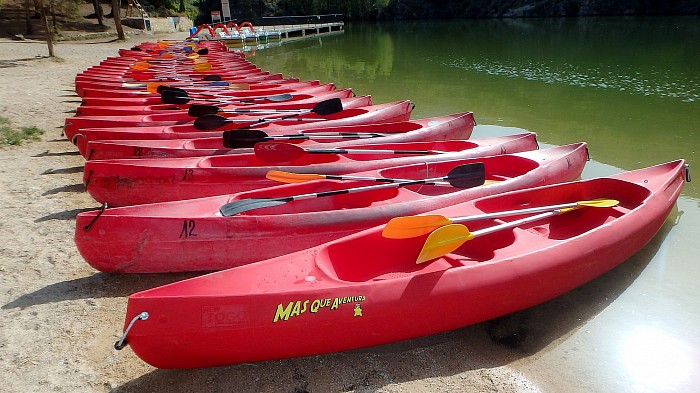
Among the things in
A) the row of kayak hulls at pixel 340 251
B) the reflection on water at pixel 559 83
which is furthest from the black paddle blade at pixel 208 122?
the reflection on water at pixel 559 83

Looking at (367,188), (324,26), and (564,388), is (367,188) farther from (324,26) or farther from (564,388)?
(324,26)

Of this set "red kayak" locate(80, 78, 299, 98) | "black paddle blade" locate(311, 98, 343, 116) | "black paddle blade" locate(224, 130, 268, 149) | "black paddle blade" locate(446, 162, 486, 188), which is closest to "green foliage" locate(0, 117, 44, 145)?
"red kayak" locate(80, 78, 299, 98)

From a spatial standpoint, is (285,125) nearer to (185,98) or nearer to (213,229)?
(185,98)

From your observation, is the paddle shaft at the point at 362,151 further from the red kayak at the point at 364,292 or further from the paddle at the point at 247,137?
the red kayak at the point at 364,292

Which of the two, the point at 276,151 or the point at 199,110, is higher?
the point at 199,110

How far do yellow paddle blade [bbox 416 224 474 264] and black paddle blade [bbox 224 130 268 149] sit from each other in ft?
9.35

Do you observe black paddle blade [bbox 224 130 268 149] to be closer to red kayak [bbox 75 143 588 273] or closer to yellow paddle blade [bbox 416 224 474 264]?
red kayak [bbox 75 143 588 273]

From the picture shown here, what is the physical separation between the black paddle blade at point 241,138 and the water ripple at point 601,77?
9.60 metres

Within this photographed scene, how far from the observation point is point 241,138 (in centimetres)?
515

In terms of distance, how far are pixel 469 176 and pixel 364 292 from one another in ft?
6.37

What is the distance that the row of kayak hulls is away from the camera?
240 cm

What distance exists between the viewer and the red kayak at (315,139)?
4.87 m

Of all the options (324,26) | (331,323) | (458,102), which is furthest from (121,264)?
(324,26)

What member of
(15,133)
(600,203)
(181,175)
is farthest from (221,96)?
(600,203)
